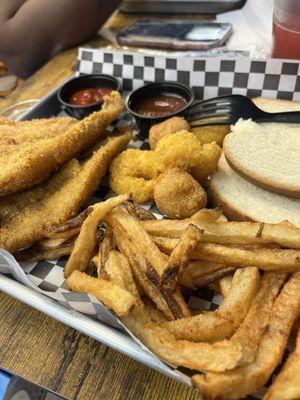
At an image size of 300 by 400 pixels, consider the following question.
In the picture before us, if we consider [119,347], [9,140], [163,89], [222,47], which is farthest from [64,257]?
[222,47]

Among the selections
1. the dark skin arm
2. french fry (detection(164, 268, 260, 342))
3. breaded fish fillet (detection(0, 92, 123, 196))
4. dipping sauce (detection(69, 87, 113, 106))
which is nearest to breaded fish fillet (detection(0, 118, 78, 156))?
breaded fish fillet (detection(0, 92, 123, 196))

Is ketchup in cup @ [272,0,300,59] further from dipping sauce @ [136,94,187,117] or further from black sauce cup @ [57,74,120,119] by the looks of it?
black sauce cup @ [57,74,120,119]

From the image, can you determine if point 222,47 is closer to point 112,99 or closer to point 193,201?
point 112,99

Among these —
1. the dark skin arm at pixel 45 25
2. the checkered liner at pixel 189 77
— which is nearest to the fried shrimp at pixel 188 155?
the checkered liner at pixel 189 77

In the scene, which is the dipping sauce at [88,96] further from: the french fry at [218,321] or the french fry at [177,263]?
the french fry at [218,321]

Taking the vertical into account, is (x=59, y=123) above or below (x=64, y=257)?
above

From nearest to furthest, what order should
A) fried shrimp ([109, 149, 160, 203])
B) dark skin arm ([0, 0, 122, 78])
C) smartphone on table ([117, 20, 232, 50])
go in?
fried shrimp ([109, 149, 160, 203]) < smartphone on table ([117, 20, 232, 50]) < dark skin arm ([0, 0, 122, 78])
